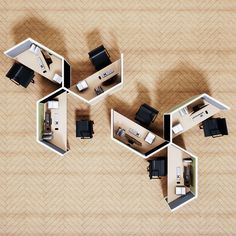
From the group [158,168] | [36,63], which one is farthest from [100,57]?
[158,168]

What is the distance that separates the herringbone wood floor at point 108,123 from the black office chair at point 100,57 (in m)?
0.43

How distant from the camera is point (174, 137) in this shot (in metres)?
7.09

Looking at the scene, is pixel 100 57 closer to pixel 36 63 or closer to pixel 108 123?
pixel 36 63

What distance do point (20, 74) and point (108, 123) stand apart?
6.75 feet

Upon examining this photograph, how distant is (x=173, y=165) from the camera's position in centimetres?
661

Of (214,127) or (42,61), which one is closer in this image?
(42,61)

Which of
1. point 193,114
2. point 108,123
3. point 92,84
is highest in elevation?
point 92,84

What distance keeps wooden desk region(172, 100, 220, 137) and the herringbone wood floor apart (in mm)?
578

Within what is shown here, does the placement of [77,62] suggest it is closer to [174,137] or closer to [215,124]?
[174,137]

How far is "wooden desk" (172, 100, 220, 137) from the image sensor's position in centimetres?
656

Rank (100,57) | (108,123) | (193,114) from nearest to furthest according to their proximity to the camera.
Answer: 1. (193,114)
2. (100,57)
3. (108,123)

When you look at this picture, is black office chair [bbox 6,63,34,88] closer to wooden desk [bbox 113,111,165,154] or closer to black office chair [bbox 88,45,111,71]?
black office chair [bbox 88,45,111,71]

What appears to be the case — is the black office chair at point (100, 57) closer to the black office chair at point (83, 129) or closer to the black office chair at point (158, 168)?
the black office chair at point (83, 129)

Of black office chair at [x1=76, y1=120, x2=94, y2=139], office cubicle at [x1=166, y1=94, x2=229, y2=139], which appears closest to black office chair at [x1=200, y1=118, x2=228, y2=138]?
office cubicle at [x1=166, y1=94, x2=229, y2=139]
